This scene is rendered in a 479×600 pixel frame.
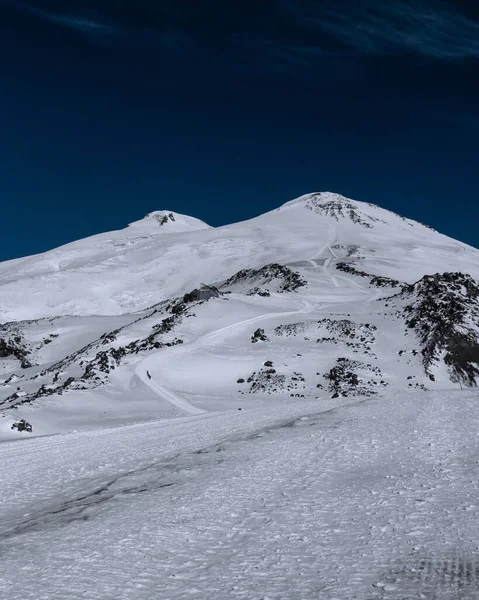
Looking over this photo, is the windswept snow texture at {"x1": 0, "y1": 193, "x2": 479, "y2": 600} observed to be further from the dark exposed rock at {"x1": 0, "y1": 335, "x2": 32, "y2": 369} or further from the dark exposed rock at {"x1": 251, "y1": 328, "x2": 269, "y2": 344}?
the dark exposed rock at {"x1": 0, "y1": 335, "x2": 32, "y2": 369}

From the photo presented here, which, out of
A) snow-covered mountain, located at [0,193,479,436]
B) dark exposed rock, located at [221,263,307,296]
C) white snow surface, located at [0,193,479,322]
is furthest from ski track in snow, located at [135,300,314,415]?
white snow surface, located at [0,193,479,322]

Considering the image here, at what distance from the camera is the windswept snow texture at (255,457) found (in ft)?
20.0

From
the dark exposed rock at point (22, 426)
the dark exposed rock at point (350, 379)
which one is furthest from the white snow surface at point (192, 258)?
the dark exposed rock at point (22, 426)

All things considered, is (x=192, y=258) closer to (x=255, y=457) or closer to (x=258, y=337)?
(x=258, y=337)

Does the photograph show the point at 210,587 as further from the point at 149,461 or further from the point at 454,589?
the point at 149,461

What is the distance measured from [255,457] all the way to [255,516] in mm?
3741

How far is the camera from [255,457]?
11688 mm

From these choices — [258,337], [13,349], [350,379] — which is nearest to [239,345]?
[258,337]

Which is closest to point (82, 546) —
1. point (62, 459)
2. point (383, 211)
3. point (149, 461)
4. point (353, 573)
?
point (353, 573)

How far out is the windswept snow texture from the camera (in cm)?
608

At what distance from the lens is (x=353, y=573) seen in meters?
5.79

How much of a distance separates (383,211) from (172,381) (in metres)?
149

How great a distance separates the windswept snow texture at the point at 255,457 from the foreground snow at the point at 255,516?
0.11ft

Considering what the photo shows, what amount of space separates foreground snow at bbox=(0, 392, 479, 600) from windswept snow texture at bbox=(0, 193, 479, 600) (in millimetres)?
33
